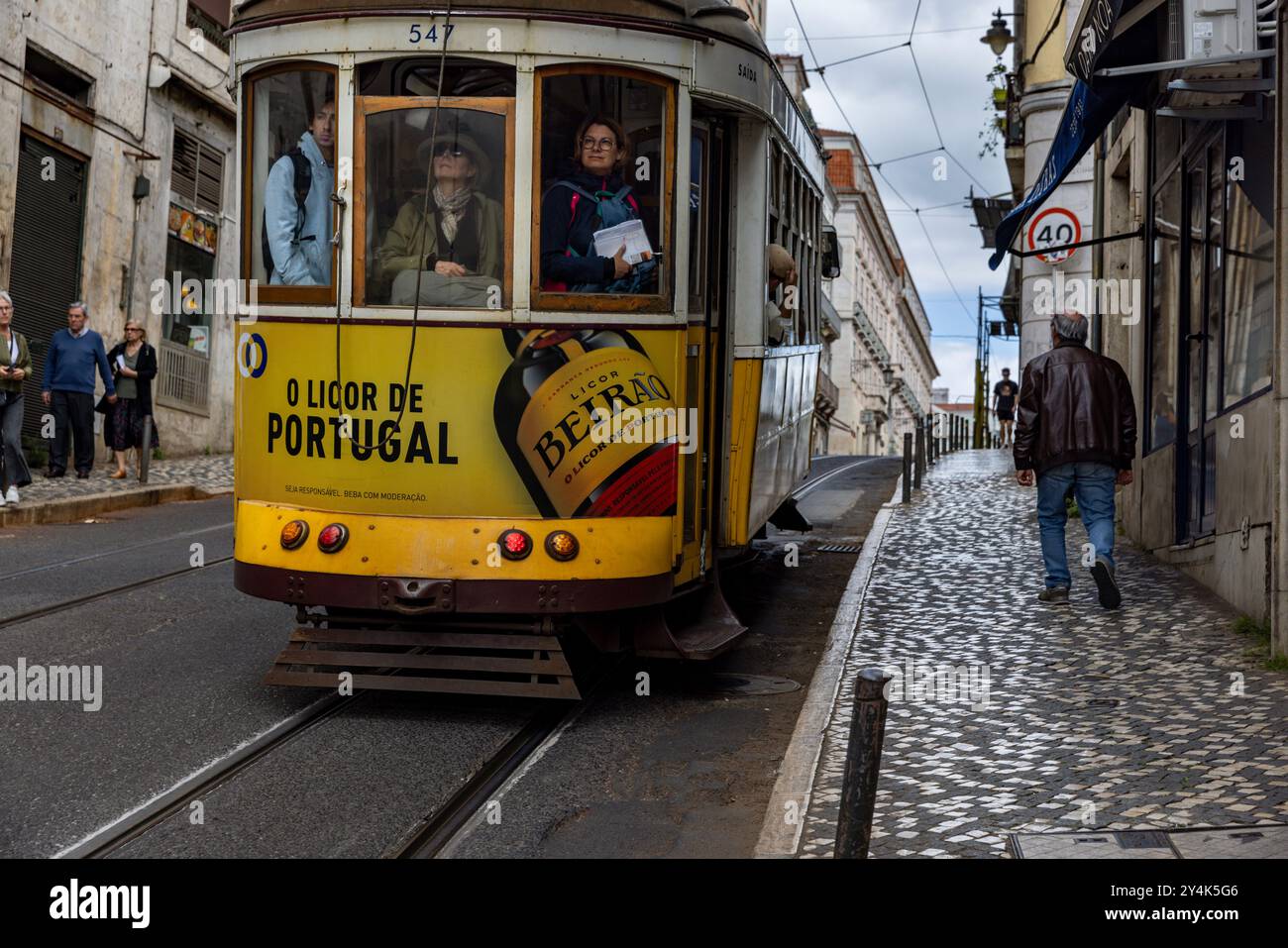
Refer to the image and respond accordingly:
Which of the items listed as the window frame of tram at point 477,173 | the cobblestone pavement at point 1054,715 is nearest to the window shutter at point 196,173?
the cobblestone pavement at point 1054,715

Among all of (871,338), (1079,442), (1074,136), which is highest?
(871,338)

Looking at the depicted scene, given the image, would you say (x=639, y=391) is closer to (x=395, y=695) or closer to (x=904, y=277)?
(x=395, y=695)

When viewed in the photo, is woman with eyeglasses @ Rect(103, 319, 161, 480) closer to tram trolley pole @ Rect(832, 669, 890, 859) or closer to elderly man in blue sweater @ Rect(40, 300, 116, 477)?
elderly man in blue sweater @ Rect(40, 300, 116, 477)

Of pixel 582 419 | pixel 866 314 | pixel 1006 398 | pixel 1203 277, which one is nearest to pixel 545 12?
pixel 582 419

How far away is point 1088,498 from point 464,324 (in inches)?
178

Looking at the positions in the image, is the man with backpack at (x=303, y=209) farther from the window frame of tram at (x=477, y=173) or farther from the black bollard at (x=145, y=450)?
the black bollard at (x=145, y=450)

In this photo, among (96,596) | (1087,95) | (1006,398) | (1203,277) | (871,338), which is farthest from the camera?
(871,338)

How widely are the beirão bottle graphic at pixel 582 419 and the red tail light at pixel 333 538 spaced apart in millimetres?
806

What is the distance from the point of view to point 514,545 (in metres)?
6.62

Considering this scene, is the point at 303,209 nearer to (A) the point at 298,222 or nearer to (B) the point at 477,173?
(A) the point at 298,222

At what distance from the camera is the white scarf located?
6695mm

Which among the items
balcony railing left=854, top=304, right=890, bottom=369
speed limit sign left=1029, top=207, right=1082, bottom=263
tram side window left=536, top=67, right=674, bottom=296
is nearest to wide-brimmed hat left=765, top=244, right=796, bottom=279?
tram side window left=536, top=67, right=674, bottom=296

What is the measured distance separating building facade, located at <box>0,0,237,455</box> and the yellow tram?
35.0 feet

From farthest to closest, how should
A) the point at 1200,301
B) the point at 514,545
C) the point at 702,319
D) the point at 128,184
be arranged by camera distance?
the point at 128,184 → the point at 1200,301 → the point at 702,319 → the point at 514,545
